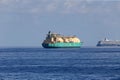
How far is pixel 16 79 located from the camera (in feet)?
231

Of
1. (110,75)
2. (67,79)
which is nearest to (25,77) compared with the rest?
(67,79)

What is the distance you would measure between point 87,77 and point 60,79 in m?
4.59

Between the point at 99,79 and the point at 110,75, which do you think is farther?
the point at 110,75

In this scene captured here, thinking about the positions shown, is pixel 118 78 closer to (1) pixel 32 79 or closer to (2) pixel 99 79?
(2) pixel 99 79

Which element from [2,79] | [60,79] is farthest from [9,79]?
[60,79]

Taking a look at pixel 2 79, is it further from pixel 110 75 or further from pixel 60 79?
pixel 110 75

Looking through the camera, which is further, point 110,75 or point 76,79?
point 110,75

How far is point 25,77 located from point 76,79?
24.3 ft

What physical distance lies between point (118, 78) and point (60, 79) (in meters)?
7.73

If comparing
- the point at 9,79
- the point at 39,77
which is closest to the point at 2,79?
the point at 9,79

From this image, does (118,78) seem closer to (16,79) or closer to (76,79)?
(76,79)

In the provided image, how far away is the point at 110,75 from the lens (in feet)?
251

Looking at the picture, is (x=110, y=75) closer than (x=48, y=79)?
No

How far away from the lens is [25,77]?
73.2 m
